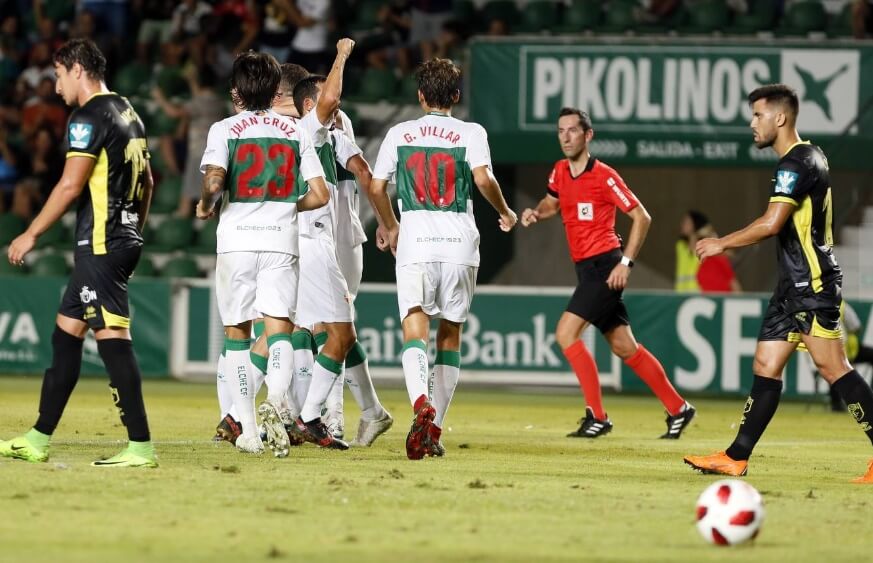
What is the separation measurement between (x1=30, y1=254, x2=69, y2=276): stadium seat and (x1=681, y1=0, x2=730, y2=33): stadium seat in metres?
8.96

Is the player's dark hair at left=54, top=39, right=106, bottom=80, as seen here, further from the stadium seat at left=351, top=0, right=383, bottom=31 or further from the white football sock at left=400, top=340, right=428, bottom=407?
the stadium seat at left=351, top=0, right=383, bottom=31

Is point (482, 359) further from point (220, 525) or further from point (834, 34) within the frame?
point (220, 525)

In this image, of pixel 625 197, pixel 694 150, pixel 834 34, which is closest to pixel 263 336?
pixel 625 197

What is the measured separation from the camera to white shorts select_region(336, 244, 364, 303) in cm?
1029

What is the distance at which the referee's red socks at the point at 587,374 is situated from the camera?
1182cm

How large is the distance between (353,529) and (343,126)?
174 inches

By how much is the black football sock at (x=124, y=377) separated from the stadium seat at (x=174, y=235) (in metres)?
12.7

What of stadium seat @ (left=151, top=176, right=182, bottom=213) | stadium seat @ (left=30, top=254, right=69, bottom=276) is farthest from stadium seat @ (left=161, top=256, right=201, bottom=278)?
stadium seat @ (left=30, top=254, right=69, bottom=276)

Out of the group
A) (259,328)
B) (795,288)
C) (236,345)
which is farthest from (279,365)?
(795,288)

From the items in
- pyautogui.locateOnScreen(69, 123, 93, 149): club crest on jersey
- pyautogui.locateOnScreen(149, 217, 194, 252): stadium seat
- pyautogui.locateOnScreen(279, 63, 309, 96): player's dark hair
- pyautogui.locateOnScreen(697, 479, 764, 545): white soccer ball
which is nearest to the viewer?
pyautogui.locateOnScreen(697, 479, 764, 545): white soccer ball

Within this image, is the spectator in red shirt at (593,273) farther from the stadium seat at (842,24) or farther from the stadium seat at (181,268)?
the stadium seat at (842,24)

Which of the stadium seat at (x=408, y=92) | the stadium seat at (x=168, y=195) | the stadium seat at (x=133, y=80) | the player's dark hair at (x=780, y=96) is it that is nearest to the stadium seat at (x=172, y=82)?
the stadium seat at (x=133, y=80)

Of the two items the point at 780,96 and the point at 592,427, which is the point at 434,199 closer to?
the point at 780,96

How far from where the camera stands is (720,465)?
867 cm
